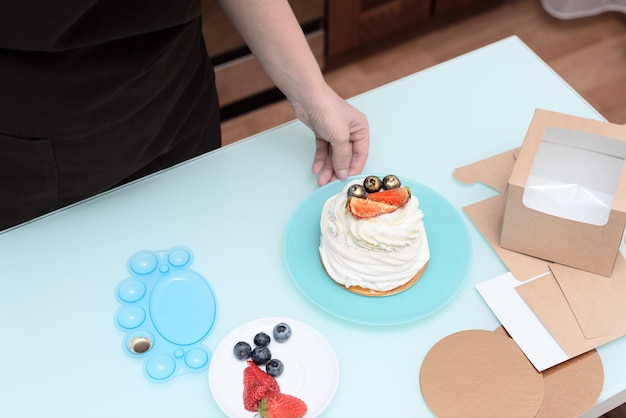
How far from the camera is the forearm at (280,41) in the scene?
121 centimetres

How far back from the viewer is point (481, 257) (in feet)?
3.82

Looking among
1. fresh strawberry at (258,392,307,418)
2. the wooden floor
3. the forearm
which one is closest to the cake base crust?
fresh strawberry at (258,392,307,418)

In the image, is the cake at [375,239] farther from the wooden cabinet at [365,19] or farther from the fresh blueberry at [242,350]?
the wooden cabinet at [365,19]

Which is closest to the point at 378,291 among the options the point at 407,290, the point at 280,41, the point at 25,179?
the point at 407,290

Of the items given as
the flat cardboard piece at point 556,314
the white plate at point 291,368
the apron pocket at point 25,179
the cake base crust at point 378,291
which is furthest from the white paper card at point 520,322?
the apron pocket at point 25,179

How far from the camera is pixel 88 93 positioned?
110cm

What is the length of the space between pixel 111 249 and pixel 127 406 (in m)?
0.29

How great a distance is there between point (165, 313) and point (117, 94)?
36 centimetres

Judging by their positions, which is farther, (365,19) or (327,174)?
(365,19)

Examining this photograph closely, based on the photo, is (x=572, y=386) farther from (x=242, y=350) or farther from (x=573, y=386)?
(x=242, y=350)

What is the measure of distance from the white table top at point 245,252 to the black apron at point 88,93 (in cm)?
6

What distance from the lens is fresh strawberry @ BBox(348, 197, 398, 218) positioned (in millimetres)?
1063

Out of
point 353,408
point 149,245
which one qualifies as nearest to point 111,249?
point 149,245

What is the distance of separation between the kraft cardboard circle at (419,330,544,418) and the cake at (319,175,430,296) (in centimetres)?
13
